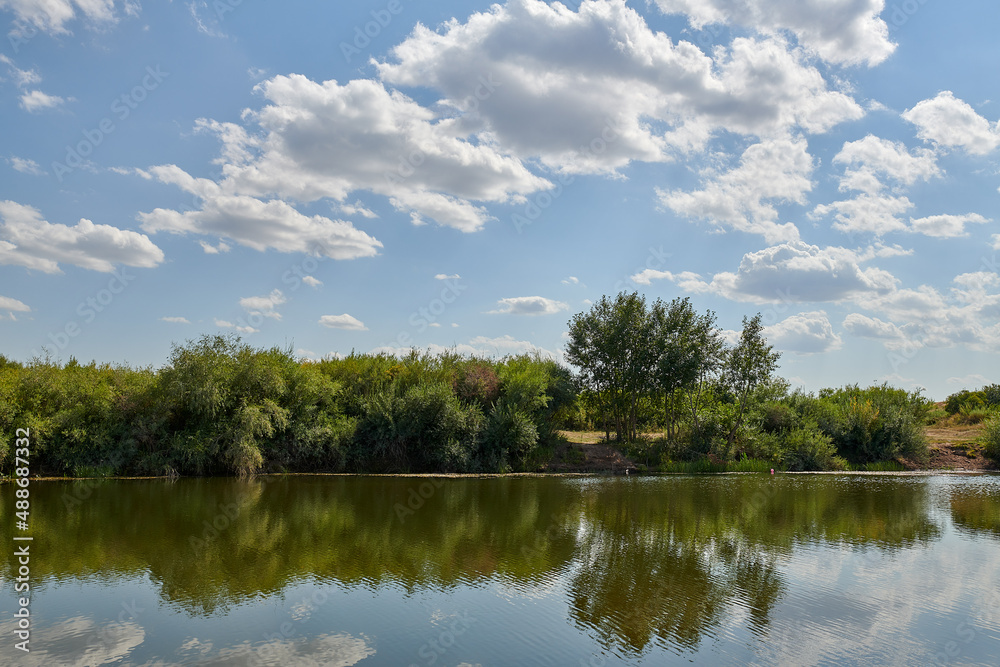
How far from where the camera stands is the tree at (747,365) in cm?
3494

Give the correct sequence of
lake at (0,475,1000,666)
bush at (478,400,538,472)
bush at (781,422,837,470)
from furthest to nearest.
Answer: bush at (781,422,837,470) → bush at (478,400,538,472) → lake at (0,475,1000,666)

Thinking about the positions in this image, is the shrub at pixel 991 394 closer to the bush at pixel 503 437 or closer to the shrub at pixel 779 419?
the shrub at pixel 779 419

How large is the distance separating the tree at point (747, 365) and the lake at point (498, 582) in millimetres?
13981

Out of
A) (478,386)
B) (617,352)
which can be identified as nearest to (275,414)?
(478,386)

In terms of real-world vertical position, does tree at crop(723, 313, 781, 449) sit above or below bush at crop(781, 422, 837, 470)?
above

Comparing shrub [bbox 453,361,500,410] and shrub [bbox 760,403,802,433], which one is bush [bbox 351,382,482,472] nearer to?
shrub [bbox 453,361,500,410]

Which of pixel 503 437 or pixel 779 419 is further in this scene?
pixel 779 419

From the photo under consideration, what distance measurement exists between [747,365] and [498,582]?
27.3 meters

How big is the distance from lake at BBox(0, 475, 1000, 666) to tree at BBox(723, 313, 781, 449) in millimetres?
13981

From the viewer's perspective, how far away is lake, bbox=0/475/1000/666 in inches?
337

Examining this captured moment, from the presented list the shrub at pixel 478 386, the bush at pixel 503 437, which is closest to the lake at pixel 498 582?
the bush at pixel 503 437

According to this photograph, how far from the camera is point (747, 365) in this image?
34.9 m
